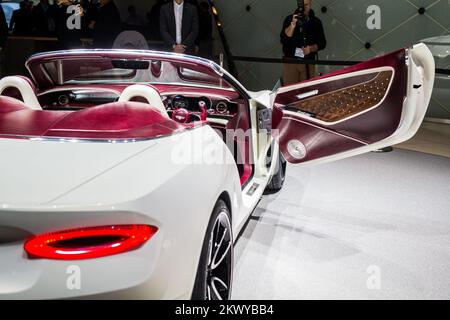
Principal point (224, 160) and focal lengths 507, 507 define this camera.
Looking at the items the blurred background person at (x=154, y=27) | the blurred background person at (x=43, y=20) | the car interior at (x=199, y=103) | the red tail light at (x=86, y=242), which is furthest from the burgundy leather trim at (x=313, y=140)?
the blurred background person at (x=154, y=27)

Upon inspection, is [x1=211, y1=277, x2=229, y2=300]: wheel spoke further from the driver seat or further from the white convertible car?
the driver seat

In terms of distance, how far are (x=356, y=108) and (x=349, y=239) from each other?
3.20ft

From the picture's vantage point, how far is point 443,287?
8.54 ft

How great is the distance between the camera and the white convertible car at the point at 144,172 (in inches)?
52.6

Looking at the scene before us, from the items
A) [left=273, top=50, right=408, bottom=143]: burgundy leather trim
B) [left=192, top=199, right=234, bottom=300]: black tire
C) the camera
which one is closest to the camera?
[left=192, top=199, right=234, bottom=300]: black tire

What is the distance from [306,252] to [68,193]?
1920mm

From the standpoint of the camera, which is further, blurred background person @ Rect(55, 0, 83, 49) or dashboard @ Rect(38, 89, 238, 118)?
blurred background person @ Rect(55, 0, 83, 49)

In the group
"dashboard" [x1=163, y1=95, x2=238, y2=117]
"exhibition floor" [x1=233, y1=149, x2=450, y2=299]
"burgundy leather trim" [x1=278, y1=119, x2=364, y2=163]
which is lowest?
"exhibition floor" [x1=233, y1=149, x2=450, y2=299]

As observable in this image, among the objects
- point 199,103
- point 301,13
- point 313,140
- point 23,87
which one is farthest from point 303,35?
point 23,87

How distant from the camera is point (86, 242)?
1357 millimetres

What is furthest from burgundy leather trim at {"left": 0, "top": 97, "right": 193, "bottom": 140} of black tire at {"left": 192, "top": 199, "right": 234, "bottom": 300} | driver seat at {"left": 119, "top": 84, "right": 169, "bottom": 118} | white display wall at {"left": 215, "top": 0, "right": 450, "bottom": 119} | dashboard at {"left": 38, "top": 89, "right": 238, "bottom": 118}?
white display wall at {"left": 215, "top": 0, "right": 450, "bottom": 119}

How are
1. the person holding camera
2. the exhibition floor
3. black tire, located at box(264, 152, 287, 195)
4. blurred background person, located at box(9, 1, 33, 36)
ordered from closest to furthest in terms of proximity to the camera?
the exhibition floor → black tire, located at box(264, 152, 287, 195) → the person holding camera → blurred background person, located at box(9, 1, 33, 36)

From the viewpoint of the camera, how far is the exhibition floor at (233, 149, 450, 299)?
2576mm
